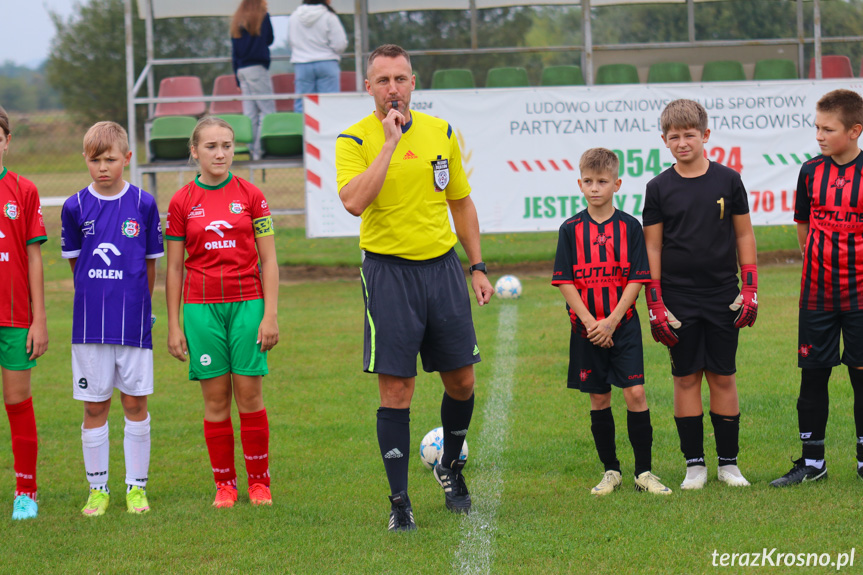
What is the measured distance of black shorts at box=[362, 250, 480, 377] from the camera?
4066mm

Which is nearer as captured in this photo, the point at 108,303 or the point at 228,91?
the point at 108,303

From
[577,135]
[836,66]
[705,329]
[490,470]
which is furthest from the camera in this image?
[836,66]

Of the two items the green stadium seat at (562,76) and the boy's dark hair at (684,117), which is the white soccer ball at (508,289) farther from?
the boy's dark hair at (684,117)

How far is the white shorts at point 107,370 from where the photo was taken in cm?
446

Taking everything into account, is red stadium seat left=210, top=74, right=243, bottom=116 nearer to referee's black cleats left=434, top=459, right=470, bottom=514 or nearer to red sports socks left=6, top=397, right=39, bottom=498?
red sports socks left=6, top=397, right=39, bottom=498

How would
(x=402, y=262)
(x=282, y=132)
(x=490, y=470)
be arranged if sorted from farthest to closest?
(x=282, y=132), (x=490, y=470), (x=402, y=262)

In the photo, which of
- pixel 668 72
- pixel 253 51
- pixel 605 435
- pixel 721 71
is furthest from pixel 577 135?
pixel 605 435

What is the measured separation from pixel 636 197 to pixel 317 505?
329 inches

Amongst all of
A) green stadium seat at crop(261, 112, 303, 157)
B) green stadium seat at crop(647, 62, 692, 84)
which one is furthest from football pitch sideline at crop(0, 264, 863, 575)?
green stadium seat at crop(647, 62, 692, 84)

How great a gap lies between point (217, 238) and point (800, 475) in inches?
116

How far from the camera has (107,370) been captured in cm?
448

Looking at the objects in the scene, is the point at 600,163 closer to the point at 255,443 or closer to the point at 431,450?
the point at 431,450

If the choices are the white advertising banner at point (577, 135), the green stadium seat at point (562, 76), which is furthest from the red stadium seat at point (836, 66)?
the green stadium seat at point (562, 76)

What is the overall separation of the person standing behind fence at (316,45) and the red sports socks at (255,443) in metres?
8.50
